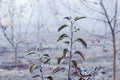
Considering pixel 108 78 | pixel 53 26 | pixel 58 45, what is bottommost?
pixel 108 78

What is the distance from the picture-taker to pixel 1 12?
22.7 m

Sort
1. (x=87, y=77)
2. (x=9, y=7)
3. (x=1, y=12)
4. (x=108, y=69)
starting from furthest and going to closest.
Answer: (x=1, y=12) → (x=9, y=7) → (x=108, y=69) → (x=87, y=77)

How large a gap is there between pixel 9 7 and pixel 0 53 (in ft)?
15.5

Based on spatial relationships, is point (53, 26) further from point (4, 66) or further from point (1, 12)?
point (4, 66)

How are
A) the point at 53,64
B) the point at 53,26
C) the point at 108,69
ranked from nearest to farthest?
the point at 108,69
the point at 53,64
the point at 53,26

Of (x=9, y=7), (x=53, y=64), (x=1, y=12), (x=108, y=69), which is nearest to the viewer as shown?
(x=108, y=69)

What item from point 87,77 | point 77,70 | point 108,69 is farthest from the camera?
point 108,69

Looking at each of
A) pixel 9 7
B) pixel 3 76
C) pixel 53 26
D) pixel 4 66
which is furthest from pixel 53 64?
pixel 53 26

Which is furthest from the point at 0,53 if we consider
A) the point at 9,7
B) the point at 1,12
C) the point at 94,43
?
the point at 94,43

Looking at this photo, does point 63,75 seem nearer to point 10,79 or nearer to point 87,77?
point 10,79

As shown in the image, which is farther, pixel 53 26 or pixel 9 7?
pixel 53 26

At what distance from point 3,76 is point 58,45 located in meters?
15.7

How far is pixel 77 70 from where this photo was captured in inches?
146

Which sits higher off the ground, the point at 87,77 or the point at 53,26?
the point at 53,26
